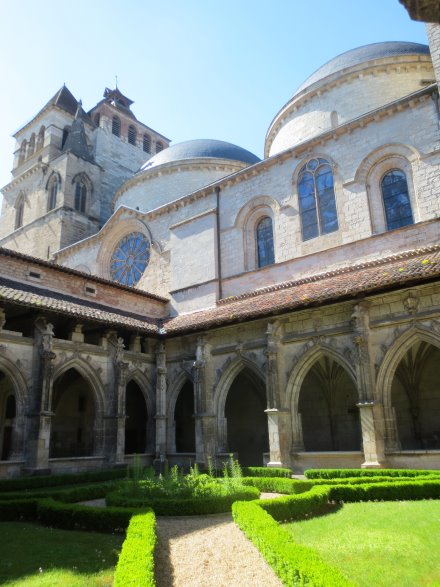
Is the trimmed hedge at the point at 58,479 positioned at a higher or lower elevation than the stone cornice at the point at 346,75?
lower

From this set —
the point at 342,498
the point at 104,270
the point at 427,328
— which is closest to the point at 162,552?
the point at 342,498

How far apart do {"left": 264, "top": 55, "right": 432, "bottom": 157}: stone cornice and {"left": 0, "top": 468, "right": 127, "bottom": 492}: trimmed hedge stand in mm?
18232

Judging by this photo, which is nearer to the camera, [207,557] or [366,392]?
[207,557]

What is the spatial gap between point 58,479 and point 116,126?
35.0 metres

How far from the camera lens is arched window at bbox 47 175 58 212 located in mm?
35328

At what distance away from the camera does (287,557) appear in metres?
4.83

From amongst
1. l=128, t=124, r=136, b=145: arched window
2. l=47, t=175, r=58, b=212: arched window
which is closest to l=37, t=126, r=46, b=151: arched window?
l=47, t=175, r=58, b=212: arched window

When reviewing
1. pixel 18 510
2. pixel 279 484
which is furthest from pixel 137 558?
pixel 279 484

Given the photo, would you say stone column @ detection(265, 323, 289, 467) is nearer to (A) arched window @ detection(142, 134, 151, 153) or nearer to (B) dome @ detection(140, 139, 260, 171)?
(B) dome @ detection(140, 139, 260, 171)

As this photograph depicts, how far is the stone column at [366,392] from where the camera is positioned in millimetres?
12438

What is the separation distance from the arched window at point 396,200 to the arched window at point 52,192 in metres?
25.6

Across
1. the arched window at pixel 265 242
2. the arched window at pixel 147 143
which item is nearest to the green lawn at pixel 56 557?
the arched window at pixel 265 242

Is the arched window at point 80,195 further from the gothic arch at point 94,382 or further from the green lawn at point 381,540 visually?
the green lawn at point 381,540

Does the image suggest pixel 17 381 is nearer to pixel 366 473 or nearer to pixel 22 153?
pixel 366 473
